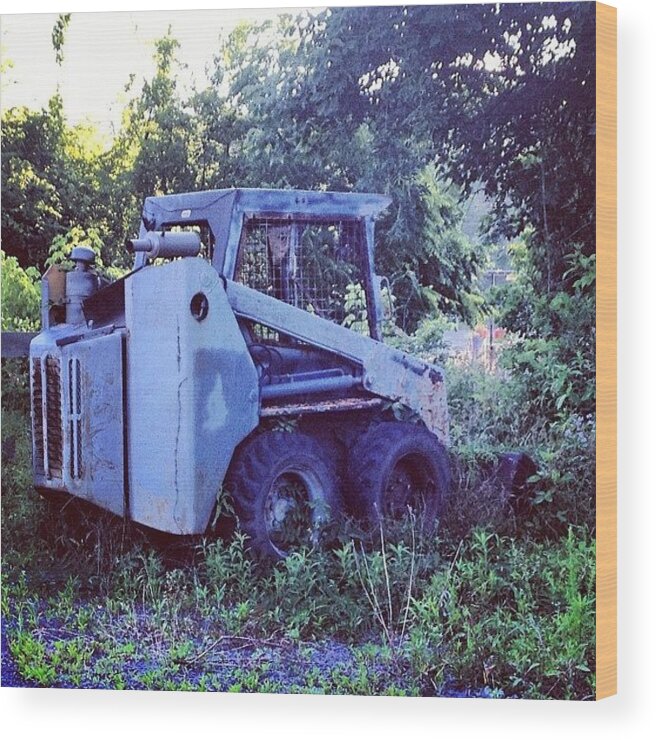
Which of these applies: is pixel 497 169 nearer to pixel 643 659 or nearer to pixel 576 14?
pixel 576 14

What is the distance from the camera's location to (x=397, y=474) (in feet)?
22.6

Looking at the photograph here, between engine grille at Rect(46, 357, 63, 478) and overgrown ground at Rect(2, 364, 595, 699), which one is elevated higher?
engine grille at Rect(46, 357, 63, 478)

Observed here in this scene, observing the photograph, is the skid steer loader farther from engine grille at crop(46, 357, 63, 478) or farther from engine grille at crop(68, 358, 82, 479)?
engine grille at crop(46, 357, 63, 478)

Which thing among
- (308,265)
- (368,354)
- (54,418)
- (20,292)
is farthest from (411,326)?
(20,292)

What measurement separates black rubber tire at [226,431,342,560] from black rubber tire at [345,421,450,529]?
116mm

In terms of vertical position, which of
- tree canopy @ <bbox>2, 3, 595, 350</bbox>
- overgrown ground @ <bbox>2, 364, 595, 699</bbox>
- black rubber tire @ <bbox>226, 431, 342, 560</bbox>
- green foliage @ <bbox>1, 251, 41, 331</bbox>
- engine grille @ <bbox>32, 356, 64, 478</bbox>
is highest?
tree canopy @ <bbox>2, 3, 595, 350</bbox>

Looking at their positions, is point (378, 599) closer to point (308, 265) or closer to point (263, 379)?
point (263, 379)

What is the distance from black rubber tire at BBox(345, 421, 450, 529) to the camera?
6.83 m

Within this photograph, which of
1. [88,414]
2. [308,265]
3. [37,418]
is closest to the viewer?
[308,265]

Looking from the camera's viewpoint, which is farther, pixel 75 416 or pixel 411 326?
pixel 75 416

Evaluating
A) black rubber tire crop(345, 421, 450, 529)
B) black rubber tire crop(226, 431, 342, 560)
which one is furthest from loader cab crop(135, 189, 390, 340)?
black rubber tire crop(226, 431, 342, 560)

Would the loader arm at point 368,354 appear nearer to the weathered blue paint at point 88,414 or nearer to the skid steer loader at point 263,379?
the skid steer loader at point 263,379

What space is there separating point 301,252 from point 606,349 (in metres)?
1.35

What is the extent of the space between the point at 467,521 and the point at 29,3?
2.97m
